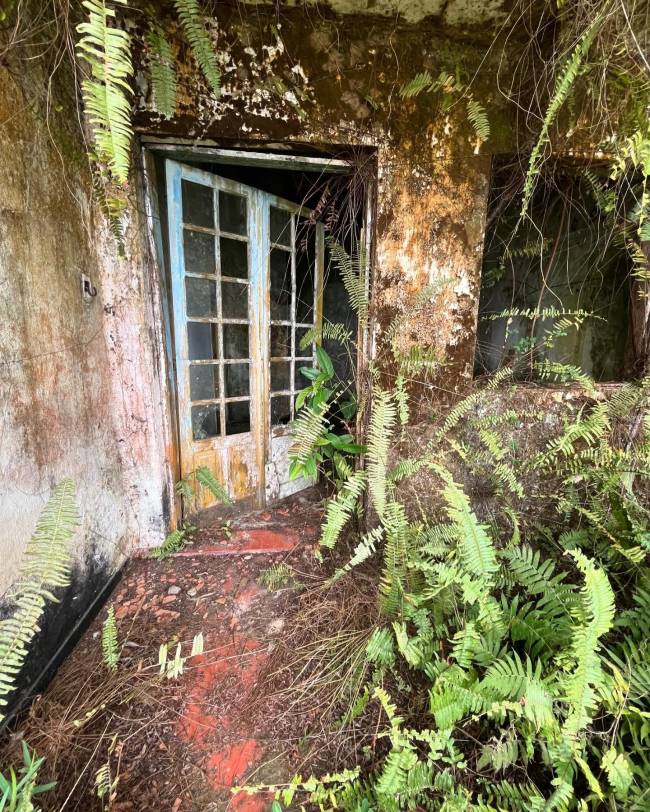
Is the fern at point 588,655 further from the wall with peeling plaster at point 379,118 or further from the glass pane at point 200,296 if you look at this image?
the glass pane at point 200,296

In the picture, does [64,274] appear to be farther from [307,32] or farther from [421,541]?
[421,541]

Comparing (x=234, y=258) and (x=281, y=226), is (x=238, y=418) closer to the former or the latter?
(x=234, y=258)

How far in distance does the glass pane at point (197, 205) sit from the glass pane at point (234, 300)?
37cm

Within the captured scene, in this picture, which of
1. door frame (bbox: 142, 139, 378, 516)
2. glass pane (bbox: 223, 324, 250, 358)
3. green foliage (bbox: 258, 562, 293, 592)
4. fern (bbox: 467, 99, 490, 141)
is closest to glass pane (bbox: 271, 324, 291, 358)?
glass pane (bbox: 223, 324, 250, 358)

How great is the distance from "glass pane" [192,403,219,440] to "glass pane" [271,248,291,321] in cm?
80

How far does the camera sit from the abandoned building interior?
4.50 ft

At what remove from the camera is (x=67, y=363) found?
154 cm

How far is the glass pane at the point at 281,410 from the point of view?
8.45ft

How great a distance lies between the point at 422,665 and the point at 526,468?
119 centimetres

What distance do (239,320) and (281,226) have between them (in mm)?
782

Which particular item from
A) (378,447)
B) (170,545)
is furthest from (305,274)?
(170,545)

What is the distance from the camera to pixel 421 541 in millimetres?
1553

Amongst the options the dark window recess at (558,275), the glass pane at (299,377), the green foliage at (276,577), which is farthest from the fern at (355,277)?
the green foliage at (276,577)

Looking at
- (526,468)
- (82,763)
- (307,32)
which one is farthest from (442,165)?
(82,763)
